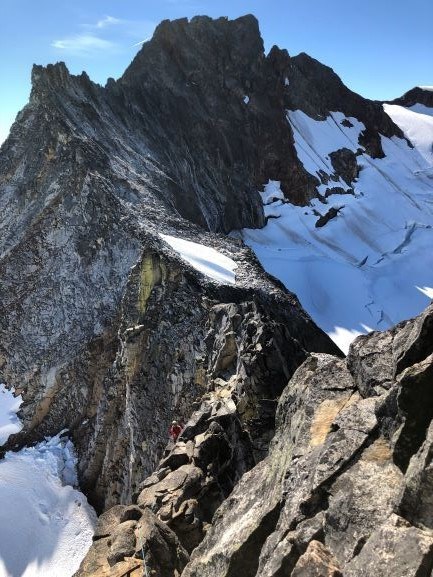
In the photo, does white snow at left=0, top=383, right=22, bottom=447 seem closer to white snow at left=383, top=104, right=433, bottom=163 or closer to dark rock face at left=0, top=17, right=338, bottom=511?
dark rock face at left=0, top=17, right=338, bottom=511

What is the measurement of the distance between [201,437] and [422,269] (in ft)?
154

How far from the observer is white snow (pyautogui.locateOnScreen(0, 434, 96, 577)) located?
902 inches

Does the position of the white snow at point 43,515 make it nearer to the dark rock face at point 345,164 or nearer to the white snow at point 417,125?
the dark rock face at point 345,164

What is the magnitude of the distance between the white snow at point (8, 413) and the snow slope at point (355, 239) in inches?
865

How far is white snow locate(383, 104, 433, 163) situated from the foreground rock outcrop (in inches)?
3519

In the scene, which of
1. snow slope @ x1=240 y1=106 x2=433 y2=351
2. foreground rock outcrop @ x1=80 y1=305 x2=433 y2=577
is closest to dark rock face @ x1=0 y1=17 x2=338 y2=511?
foreground rock outcrop @ x1=80 y1=305 x2=433 y2=577

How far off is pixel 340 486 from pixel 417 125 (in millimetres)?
102501

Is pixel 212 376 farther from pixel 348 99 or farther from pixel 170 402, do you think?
pixel 348 99

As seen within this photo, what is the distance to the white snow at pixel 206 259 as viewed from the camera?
27.6m

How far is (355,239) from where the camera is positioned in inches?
2466

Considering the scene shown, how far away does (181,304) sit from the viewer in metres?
25.3

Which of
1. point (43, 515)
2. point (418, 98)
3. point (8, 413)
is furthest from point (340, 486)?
point (418, 98)

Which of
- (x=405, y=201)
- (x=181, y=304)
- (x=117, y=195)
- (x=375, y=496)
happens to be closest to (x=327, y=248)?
(x=405, y=201)

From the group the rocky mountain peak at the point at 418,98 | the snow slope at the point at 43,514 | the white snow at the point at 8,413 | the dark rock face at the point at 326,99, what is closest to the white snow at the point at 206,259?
the snow slope at the point at 43,514
